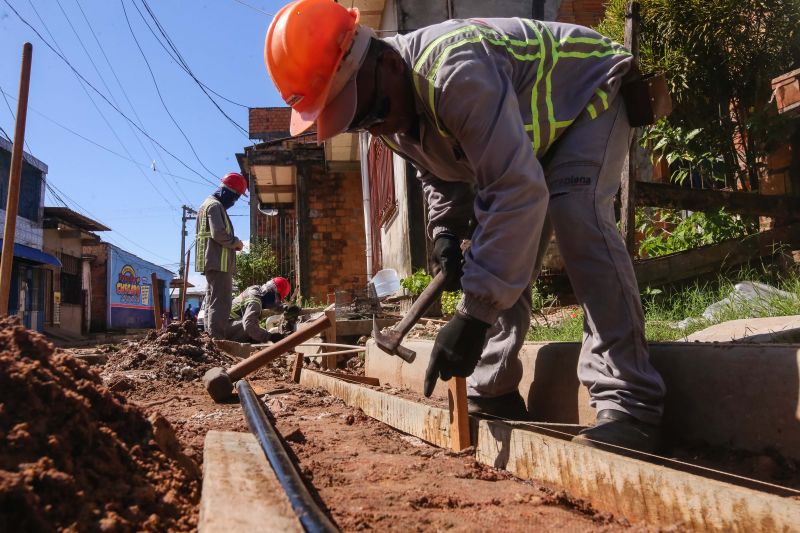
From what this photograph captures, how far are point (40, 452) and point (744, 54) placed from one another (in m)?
5.90

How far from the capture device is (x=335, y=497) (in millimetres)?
1860

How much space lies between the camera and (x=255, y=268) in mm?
20672

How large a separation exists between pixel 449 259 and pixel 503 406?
28.6 inches

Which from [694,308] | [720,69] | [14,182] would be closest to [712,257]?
[694,308]

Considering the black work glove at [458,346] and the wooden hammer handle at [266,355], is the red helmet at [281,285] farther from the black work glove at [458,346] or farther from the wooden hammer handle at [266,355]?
the black work glove at [458,346]

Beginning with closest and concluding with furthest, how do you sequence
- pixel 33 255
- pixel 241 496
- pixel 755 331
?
1. pixel 241 496
2. pixel 755 331
3. pixel 33 255

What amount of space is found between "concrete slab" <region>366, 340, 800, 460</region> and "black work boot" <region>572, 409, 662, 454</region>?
21 centimetres

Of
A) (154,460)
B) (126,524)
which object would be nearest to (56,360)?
(154,460)

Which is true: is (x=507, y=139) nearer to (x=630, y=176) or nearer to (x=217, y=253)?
(x=630, y=176)

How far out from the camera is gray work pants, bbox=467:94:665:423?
7.31 ft

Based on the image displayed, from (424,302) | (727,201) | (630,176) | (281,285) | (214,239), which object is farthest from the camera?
(281,285)

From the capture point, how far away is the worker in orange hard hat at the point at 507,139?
2.08m

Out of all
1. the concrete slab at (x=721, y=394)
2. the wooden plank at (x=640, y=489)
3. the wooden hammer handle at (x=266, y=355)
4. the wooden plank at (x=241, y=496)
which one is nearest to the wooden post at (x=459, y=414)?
the wooden plank at (x=640, y=489)

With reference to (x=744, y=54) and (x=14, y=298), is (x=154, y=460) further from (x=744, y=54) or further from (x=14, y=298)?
(x=14, y=298)
